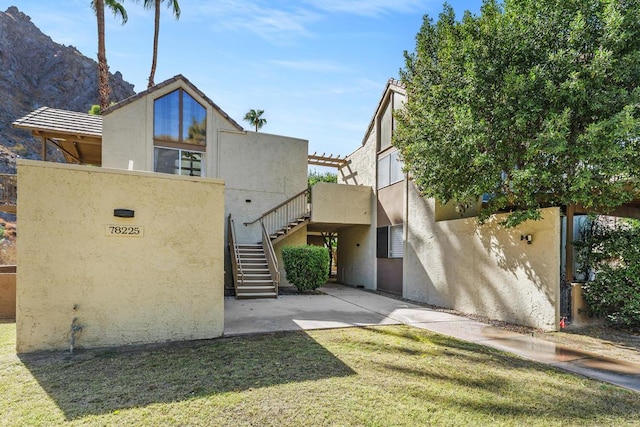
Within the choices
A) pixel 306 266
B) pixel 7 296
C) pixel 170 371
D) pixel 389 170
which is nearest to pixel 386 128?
pixel 389 170

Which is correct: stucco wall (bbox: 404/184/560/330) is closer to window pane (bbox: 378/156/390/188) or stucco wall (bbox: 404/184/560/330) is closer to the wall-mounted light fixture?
window pane (bbox: 378/156/390/188)

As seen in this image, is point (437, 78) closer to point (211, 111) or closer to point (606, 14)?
point (606, 14)

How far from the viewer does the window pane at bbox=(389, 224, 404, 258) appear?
12.4m

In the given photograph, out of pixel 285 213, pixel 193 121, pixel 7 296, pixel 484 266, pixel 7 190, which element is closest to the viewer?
pixel 7 296

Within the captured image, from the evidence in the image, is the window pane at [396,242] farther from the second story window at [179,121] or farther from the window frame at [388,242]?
the second story window at [179,121]

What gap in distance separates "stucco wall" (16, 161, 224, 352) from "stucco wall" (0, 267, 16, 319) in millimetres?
4216

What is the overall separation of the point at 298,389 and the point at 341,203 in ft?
34.2

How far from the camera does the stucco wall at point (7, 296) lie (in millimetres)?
8055

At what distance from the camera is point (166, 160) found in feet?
41.1

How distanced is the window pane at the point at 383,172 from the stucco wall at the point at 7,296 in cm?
1164

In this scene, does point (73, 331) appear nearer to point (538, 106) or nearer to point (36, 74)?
point (538, 106)

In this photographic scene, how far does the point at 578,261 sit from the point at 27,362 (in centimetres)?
1032

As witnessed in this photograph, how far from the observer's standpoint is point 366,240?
14797 millimetres

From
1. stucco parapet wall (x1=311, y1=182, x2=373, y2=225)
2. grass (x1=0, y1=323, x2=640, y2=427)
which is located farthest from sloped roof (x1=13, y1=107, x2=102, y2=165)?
stucco parapet wall (x1=311, y1=182, x2=373, y2=225)
